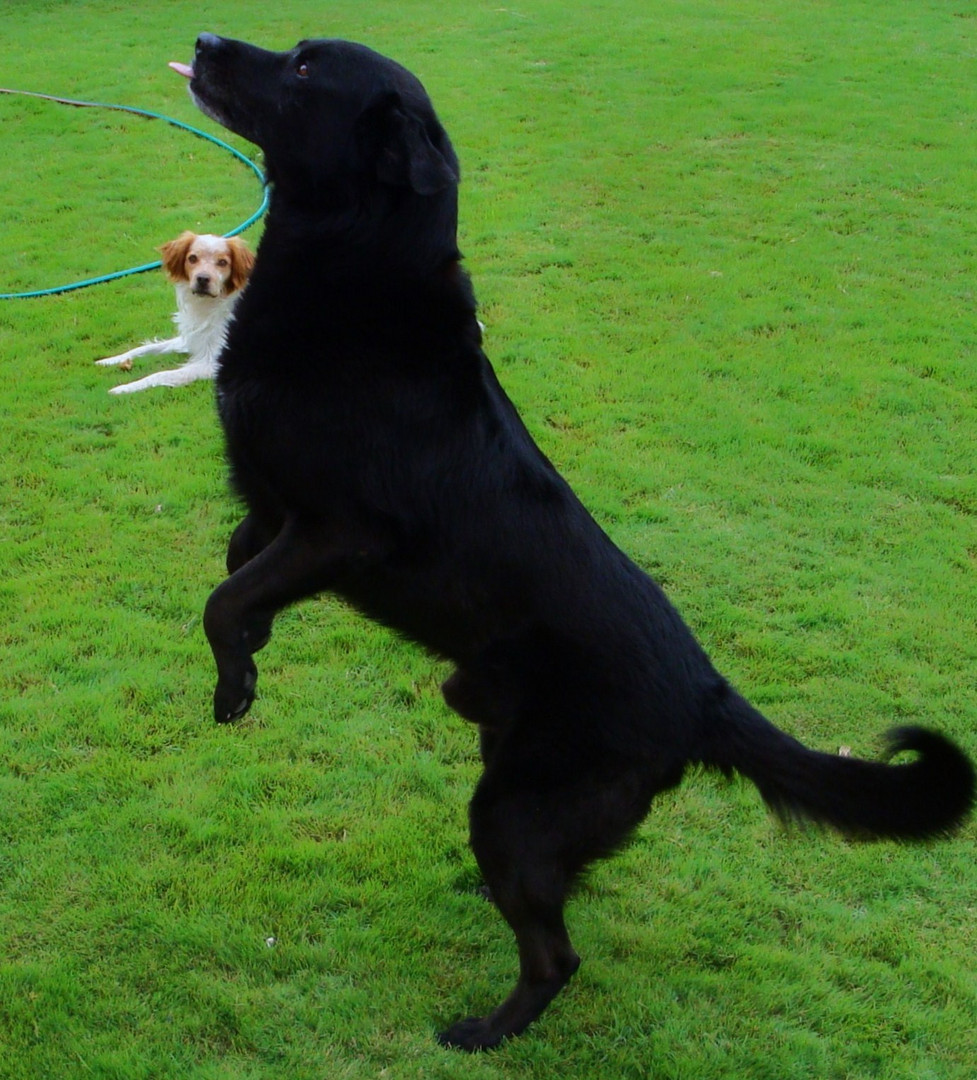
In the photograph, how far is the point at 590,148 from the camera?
1208cm

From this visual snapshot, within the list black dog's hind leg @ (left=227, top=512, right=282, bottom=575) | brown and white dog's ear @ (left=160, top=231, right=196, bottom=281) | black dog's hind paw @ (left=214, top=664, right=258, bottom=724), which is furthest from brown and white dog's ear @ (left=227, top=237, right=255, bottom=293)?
black dog's hind paw @ (left=214, top=664, right=258, bottom=724)

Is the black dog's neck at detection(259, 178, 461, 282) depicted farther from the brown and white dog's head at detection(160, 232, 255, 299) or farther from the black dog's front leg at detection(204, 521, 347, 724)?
the brown and white dog's head at detection(160, 232, 255, 299)

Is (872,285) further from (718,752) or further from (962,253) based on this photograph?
(718,752)

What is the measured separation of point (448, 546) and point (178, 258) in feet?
18.1

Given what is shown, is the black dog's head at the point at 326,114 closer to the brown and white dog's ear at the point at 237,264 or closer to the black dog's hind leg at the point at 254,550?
the black dog's hind leg at the point at 254,550

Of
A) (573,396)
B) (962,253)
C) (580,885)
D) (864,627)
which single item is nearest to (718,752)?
(580,885)

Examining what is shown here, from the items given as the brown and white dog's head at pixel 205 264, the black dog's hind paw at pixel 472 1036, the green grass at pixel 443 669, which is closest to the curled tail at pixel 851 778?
the green grass at pixel 443 669

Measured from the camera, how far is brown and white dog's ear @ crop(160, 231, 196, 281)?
7453 millimetres

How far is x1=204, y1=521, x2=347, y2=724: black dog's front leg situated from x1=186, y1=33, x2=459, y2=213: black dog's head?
0.90 metres

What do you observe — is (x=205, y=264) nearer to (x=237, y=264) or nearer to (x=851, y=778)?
(x=237, y=264)

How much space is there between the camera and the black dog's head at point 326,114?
9.04ft

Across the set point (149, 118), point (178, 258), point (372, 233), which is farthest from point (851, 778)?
point (149, 118)

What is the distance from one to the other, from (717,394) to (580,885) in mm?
4783

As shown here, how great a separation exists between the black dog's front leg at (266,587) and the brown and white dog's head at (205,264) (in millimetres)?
5089
